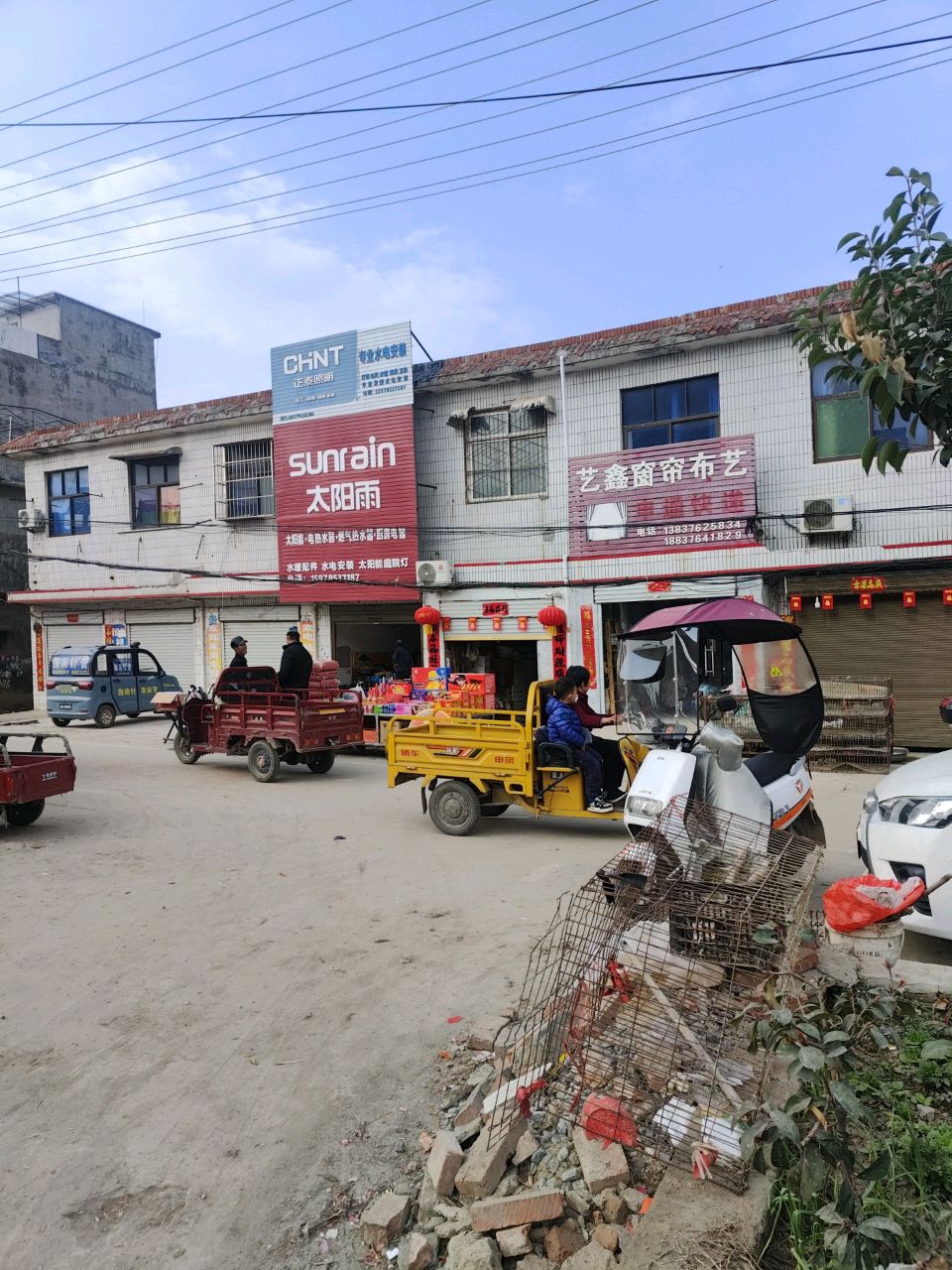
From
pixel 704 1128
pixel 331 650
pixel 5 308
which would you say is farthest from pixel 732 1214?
pixel 5 308

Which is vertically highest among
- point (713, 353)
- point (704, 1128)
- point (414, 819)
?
point (713, 353)

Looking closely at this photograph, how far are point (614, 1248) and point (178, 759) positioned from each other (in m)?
12.4

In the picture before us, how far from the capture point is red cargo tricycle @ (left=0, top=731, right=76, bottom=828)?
335 inches

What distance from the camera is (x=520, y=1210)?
2.61 meters

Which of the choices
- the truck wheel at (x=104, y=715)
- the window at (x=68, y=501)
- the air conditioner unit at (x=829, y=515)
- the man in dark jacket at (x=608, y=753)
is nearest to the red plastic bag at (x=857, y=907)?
the man in dark jacket at (x=608, y=753)

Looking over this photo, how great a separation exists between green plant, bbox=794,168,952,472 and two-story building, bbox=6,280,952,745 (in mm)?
10869

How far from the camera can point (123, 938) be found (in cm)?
573

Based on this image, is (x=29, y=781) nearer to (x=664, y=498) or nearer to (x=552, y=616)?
(x=552, y=616)

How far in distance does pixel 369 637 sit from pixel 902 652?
12196mm

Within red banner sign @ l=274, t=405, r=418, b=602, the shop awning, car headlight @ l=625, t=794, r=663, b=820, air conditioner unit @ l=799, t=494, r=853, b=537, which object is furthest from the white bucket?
red banner sign @ l=274, t=405, r=418, b=602

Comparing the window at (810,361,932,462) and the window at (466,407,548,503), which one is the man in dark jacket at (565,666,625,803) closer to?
Result: the window at (810,361,932,462)

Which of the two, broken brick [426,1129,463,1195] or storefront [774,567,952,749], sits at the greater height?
storefront [774,567,952,749]

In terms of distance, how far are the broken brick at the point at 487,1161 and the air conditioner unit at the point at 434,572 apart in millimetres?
14570

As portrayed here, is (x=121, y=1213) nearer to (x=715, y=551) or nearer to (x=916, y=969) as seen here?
(x=916, y=969)
